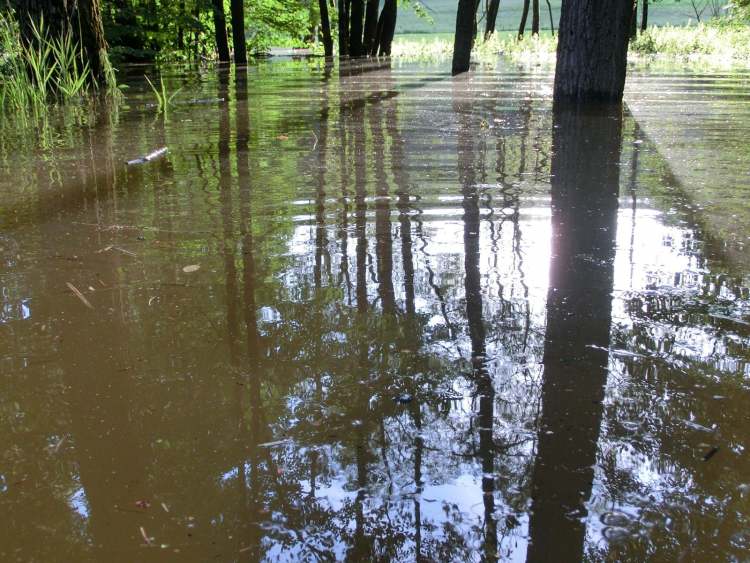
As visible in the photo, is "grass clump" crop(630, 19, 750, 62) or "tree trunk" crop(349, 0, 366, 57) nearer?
"grass clump" crop(630, 19, 750, 62)

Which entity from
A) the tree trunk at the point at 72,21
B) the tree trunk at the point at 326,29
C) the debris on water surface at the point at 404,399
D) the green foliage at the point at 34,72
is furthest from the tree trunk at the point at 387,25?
the debris on water surface at the point at 404,399

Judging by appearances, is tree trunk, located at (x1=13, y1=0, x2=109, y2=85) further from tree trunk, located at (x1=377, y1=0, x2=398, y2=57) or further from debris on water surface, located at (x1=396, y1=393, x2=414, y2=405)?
tree trunk, located at (x1=377, y1=0, x2=398, y2=57)

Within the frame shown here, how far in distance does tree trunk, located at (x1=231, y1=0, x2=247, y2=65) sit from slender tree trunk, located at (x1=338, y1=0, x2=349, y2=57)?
22.9 ft

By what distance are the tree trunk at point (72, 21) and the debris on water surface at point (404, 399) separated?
855 centimetres

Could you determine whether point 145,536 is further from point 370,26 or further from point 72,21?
point 370,26

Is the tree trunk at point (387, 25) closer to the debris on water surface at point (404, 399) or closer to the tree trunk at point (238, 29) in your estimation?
the tree trunk at point (238, 29)

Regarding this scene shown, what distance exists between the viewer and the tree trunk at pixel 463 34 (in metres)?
14.4

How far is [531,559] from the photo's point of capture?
1.49m

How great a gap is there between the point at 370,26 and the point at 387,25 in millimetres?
1079

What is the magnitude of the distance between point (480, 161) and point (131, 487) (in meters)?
4.24

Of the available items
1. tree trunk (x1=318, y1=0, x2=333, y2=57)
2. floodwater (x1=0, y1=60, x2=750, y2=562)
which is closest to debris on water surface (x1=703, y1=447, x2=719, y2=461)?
floodwater (x1=0, y1=60, x2=750, y2=562)

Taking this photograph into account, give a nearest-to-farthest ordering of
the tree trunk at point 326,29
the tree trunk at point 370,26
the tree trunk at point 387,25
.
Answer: the tree trunk at point 387,25 < the tree trunk at point 326,29 < the tree trunk at point 370,26

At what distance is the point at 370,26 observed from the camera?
27078 mm

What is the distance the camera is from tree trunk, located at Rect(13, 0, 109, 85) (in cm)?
967
